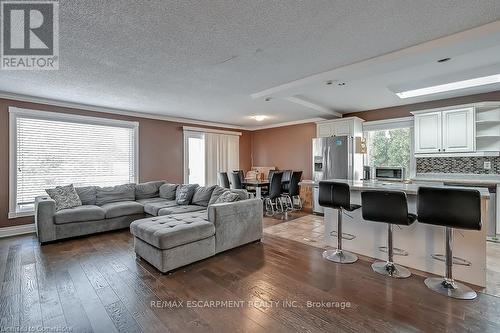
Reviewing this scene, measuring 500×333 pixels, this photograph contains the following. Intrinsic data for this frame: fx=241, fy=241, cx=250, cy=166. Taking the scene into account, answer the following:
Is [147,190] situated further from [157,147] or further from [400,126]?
[400,126]

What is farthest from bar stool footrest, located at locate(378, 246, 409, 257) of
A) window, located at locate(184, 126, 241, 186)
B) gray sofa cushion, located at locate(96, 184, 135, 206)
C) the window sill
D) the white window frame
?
the window sill

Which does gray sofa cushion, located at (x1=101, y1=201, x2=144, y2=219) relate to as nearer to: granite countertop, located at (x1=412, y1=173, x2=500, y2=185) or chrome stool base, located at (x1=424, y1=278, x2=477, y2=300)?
chrome stool base, located at (x1=424, y1=278, x2=477, y2=300)

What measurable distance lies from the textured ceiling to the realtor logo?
9cm

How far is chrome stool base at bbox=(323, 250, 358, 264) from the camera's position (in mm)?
3099

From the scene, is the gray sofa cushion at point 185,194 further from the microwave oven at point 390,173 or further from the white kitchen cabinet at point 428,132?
the white kitchen cabinet at point 428,132

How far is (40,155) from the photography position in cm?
457

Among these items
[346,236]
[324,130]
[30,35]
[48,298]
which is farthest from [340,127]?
[48,298]

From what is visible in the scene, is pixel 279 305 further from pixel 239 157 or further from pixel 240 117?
pixel 239 157

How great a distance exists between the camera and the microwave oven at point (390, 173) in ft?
16.7

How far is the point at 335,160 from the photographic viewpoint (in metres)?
5.71

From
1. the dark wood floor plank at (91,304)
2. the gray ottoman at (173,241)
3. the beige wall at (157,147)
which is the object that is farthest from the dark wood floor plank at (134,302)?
the beige wall at (157,147)

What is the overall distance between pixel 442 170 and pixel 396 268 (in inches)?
122

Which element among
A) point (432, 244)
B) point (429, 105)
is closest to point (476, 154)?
point (429, 105)

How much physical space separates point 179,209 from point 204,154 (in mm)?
2954
